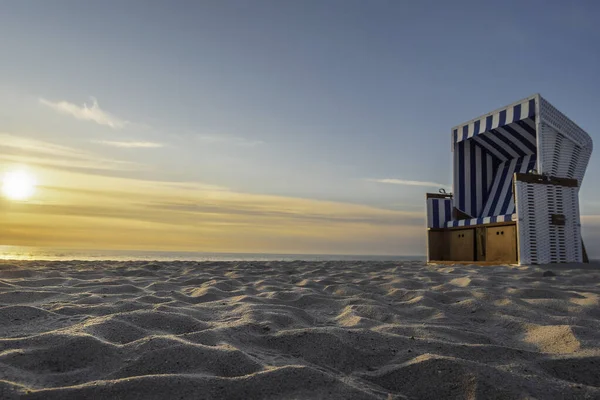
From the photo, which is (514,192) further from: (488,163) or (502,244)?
(488,163)

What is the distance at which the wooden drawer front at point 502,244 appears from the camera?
207 inches

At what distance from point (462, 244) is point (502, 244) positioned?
916 millimetres

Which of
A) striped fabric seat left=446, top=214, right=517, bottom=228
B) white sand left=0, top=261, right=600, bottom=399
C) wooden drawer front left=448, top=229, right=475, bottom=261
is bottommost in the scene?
white sand left=0, top=261, right=600, bottom=399

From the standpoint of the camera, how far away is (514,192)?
17.1 feet

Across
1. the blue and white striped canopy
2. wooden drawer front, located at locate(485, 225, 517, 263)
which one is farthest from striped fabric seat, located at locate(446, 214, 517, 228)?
the blue and white striped canopy

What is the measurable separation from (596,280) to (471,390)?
2.98m

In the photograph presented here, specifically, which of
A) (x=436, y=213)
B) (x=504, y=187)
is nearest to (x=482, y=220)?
(x=436, y=213)

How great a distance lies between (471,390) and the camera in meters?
1.14

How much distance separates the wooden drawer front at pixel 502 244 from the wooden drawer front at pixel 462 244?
16.0 inches

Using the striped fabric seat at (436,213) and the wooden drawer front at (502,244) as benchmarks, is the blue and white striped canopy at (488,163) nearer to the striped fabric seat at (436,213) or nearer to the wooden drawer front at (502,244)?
the striped fabric seat at (436,213)

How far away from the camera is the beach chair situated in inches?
205

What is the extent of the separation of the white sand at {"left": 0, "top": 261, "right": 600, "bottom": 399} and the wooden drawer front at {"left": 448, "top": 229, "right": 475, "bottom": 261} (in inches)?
138

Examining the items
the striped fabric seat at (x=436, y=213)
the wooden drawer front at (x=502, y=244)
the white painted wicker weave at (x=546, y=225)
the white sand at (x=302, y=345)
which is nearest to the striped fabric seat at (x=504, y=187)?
the striped fabric seat at (x=436, y=213)

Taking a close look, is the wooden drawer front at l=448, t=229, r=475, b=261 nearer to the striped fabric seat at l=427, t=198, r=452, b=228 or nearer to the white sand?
the striped fabric seat at l=427, t=198, r=452, b=228
